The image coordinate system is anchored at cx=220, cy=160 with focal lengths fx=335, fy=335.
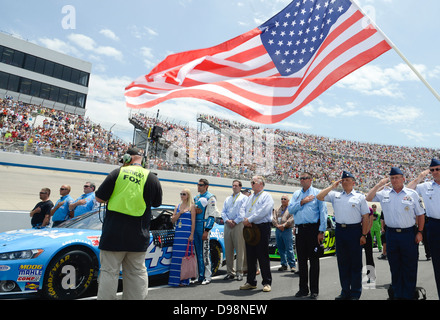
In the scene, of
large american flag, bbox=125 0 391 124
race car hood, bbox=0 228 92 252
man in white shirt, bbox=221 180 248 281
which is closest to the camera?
race car hood, bbox=0 228 92 252

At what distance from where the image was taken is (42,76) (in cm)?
3894

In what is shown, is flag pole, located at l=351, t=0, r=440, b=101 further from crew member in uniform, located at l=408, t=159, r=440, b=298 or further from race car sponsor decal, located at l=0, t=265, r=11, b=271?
race car sponsor decal, located at l=0, t=265, r=11, b=271

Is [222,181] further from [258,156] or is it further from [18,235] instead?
[18,235]

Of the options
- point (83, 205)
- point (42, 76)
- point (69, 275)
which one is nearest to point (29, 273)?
point (69, 275)

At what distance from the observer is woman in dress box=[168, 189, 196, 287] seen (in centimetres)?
555

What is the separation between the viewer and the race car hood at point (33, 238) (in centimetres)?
425

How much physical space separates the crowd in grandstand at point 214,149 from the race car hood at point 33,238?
11381 millimetres

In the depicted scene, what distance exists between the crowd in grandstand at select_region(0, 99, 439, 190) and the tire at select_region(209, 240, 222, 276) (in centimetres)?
1020

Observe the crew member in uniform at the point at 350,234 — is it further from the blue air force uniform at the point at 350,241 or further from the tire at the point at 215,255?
the tire at the point at 215,255

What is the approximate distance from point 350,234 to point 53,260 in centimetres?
403

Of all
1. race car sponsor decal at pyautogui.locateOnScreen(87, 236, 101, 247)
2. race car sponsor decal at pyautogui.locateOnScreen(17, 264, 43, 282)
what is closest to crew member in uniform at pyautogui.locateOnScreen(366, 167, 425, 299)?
race car sponsor decal at pyautogui.locateOnScreen(87, 236, 101, 247)

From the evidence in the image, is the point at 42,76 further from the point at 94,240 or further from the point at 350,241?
the point at 350,241

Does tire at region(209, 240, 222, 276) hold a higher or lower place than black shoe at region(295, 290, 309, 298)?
higher
